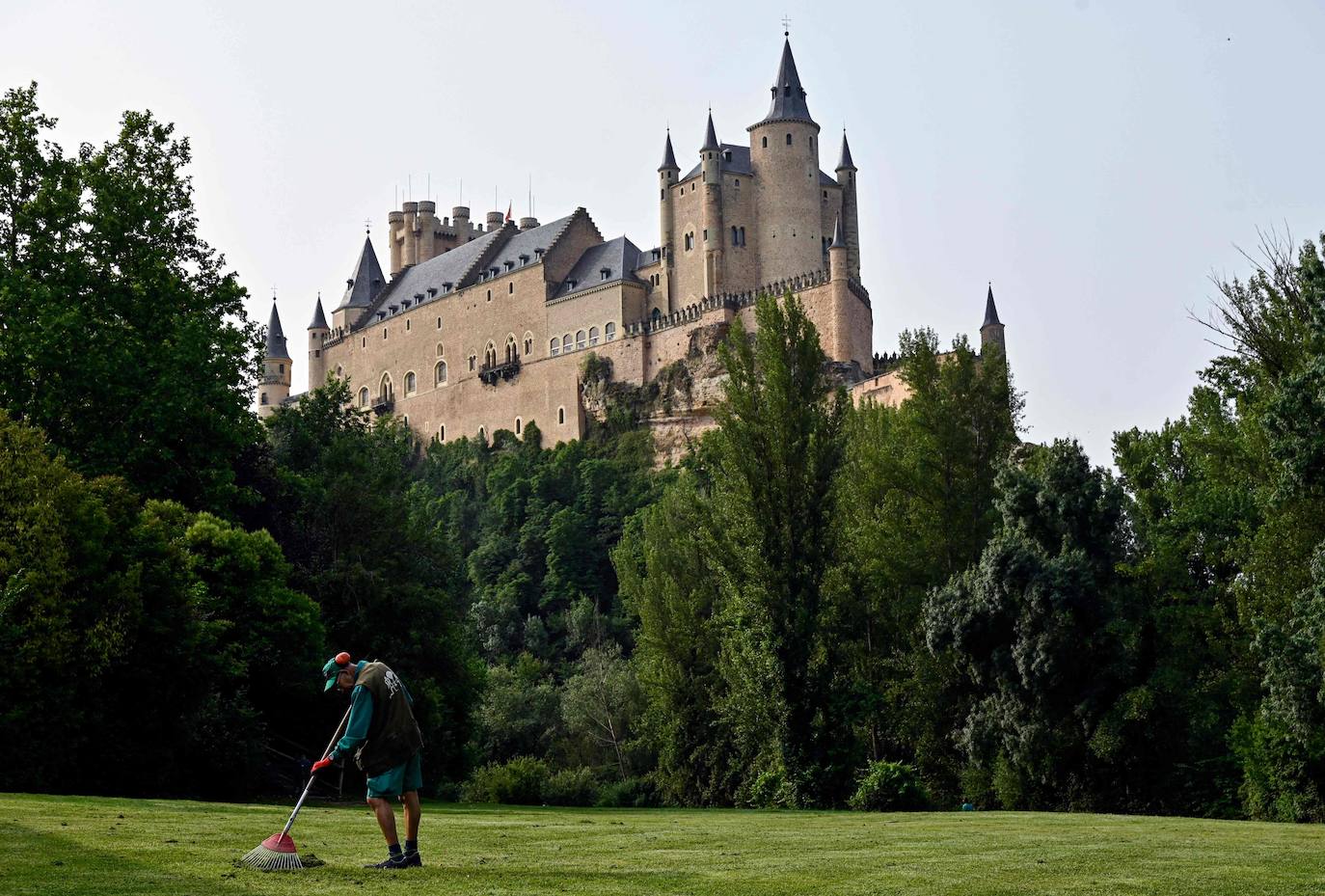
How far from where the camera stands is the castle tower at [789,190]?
85.2m

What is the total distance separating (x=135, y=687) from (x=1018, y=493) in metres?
18.4

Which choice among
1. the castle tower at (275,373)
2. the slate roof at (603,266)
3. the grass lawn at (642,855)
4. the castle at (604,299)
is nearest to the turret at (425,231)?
the castle at (604,299)

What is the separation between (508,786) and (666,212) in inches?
2240

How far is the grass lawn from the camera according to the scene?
32.7 feet

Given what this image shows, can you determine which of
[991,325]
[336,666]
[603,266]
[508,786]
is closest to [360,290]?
[603,266]

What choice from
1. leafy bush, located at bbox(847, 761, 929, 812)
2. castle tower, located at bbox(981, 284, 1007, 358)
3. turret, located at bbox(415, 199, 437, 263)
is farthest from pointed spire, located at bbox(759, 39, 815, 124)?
leafy bush, located at bbox(847, 761, 929, 812)

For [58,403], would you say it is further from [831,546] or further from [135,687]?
[831,546]

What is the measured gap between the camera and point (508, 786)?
122 ft

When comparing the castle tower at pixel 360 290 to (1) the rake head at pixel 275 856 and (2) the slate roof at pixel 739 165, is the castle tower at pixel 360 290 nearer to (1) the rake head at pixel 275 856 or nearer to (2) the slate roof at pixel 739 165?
(2) the slate roof at pixel 739 165

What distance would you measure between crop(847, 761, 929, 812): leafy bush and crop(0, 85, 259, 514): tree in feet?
46.0

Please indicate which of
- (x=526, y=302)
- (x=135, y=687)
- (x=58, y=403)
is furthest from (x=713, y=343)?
(x=135, y=687)

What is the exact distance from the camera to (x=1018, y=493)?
33188mm

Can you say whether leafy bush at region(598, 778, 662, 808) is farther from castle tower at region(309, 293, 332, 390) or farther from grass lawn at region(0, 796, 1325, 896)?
castle tower at region(309, 293, 332, 390)

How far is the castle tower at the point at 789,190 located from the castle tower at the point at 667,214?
19.7 feet
